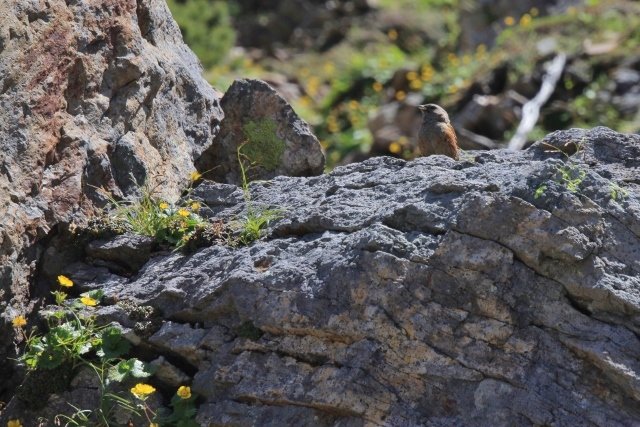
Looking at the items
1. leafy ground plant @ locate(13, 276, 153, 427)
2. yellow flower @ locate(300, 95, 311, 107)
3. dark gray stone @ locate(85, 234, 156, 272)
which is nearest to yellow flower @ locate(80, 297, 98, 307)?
leafy ground plant @ locate(13, 276, 153, 427)

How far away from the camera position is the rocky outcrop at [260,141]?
6.26 meters

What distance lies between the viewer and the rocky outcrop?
20.5 ft

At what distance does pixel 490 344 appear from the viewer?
416 cm

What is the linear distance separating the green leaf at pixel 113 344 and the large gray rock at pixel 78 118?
1.69ft

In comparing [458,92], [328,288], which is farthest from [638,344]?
[458,92]

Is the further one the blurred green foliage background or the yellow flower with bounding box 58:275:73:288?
the blurred green foliage background

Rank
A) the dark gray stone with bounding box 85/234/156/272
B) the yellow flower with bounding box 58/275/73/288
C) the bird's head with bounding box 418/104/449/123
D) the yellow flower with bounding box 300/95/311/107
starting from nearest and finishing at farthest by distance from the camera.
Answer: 1. the yellow flower with bounding box 58/275/73/288
2. the dark gray stone with bounding box 85/234/156/272
3. the bird's head with bounding box 418/104/449/123
4. the yellow flower with bounding box 300/95/311/107

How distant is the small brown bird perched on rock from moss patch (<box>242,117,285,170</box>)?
3.74 ft

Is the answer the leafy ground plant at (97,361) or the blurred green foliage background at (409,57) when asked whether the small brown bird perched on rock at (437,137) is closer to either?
the leafy ground plant at (97,361)

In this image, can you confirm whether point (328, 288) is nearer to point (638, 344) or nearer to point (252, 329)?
point (252, 329)

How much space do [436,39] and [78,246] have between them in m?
14.6

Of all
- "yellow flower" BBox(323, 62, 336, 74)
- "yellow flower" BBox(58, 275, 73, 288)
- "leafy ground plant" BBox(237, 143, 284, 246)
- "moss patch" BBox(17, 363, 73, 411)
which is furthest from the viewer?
"yellow flower" BBox(323, 62, 336, 74)

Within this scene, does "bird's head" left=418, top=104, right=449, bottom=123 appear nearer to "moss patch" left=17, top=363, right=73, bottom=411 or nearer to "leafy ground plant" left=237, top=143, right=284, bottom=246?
"leafy ground plant" left=237, top=143, right=284, bottom=246

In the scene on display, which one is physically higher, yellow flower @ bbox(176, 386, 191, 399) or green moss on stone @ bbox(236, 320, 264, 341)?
green moss on stone @ bbox(236, 320, 264, 341)
